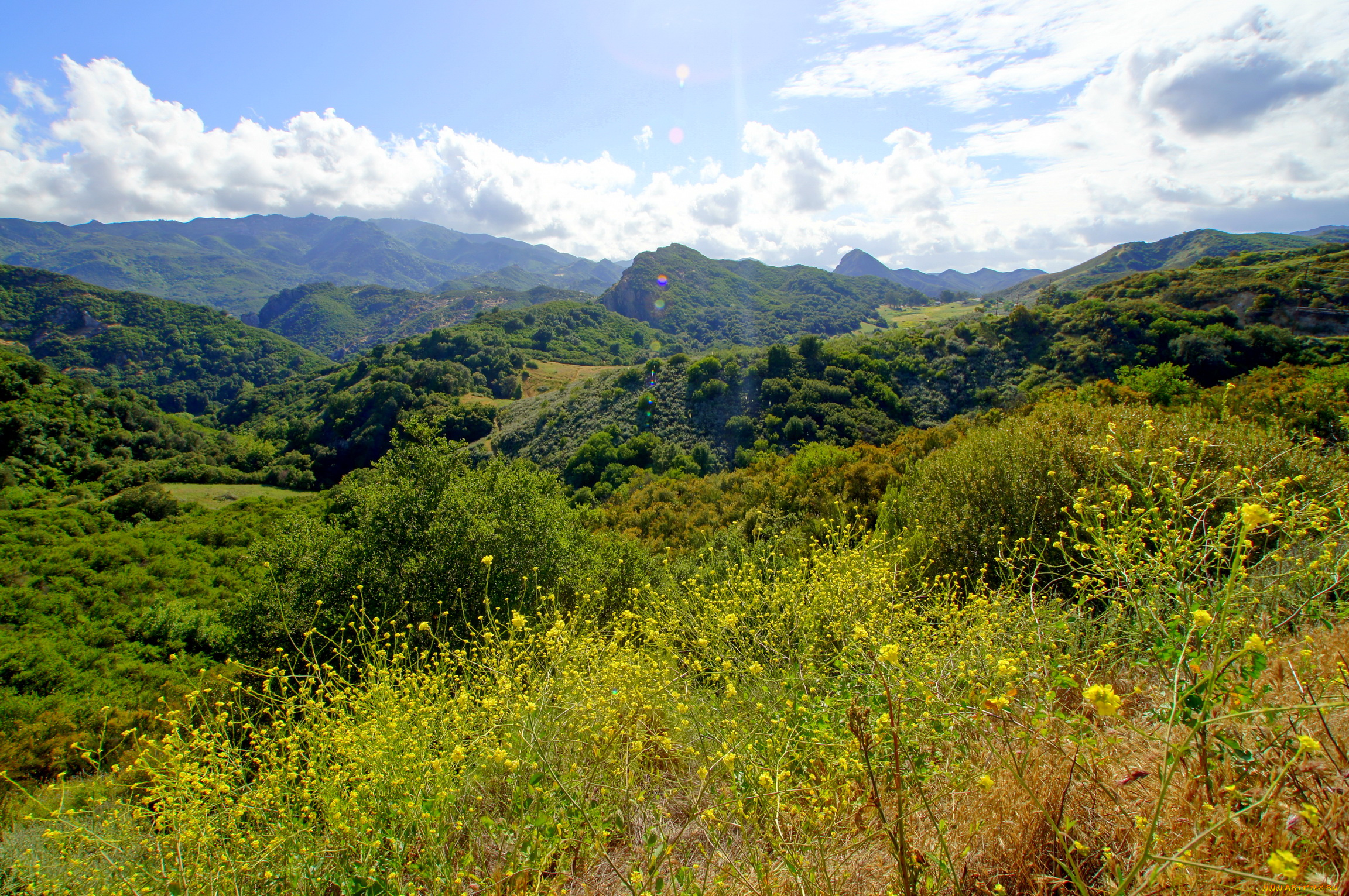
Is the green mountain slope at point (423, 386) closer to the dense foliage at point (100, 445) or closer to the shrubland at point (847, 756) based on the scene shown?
the dense foliage at point (100, 445)

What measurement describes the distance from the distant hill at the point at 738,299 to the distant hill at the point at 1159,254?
38.1 metres

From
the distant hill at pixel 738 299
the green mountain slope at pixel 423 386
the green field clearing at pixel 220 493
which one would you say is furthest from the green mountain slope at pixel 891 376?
the distant hill at pixel 738 299

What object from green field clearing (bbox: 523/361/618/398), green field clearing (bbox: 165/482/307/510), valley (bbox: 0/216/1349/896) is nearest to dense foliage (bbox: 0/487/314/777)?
valley (bbox: 0/216/1349/896)

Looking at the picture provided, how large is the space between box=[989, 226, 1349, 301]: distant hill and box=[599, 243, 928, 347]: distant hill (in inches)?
1500

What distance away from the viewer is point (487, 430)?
185 ft

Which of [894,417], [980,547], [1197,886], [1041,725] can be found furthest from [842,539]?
[894,417]

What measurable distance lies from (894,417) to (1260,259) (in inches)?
1694

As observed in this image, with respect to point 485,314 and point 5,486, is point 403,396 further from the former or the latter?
point 485,314

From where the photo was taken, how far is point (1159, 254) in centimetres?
16538

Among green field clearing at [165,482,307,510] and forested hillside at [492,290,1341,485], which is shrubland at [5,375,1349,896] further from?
green field clearing at [165,482,307,510]

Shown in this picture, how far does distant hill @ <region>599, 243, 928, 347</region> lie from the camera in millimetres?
133875

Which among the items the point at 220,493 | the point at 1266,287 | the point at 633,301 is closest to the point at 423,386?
the point at 220,493

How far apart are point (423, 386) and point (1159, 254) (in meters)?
214

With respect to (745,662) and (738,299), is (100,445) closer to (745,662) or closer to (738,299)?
(745,662)
